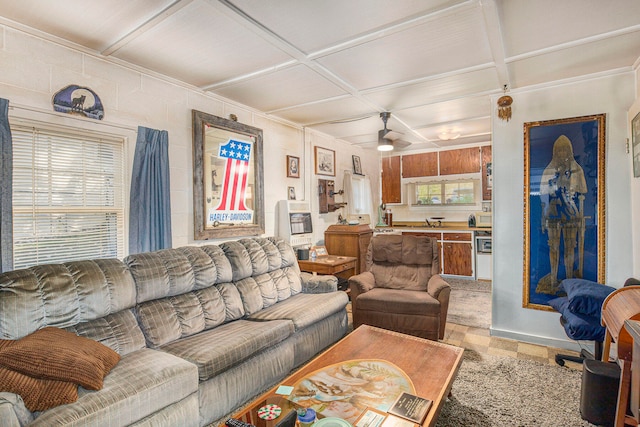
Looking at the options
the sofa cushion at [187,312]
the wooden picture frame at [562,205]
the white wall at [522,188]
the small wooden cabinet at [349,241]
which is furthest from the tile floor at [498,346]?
the sofa cushion at [187,312]

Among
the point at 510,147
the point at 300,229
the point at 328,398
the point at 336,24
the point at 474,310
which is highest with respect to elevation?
the point at 336,24

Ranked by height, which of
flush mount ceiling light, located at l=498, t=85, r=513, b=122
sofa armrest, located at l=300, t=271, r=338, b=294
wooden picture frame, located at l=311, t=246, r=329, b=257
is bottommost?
sofa armrest, located at l=300, t=271, r=338, b=294

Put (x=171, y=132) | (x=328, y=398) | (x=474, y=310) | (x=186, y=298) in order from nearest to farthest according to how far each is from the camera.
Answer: (x=328, y=398)
(x=186, y=298)
(x=171, y=132)
(x=474, y=310)

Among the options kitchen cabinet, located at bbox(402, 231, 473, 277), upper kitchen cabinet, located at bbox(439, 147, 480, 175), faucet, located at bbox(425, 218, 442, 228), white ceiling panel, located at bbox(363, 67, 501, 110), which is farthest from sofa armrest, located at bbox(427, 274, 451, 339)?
upper kitchen cabinet, located at bbox(439, 147, 480, 175)

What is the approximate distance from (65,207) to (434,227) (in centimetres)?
570

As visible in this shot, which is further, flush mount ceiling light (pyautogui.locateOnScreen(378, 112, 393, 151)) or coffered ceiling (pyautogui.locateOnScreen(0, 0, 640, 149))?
flush mount ceiling light (pyautogui.locateOnScreen(378, 112, 393, 151))

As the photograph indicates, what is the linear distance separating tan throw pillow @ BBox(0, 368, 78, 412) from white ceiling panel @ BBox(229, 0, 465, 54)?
2.14 meters

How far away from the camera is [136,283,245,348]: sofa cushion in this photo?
7.25 ft

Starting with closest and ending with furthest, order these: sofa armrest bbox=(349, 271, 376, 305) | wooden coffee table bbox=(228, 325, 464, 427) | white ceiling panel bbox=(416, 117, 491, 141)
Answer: wooden coffee table bbox=(228, 325, 464, 427), sofa armrest bbox=(349, 271, 376, 305), white ceiling panel bbox=(416, 117, 491, 141)

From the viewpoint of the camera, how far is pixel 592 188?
298cm

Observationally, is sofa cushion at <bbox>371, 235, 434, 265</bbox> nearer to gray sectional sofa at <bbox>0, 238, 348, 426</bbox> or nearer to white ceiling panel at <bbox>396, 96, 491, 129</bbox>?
gray sectional sofa at <bbox>0, 238, 348, 426</bbox>

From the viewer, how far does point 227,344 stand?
216cm

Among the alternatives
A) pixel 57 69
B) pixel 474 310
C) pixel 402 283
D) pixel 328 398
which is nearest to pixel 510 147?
pixel 402 283

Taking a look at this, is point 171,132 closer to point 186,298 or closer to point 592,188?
point 186,298
